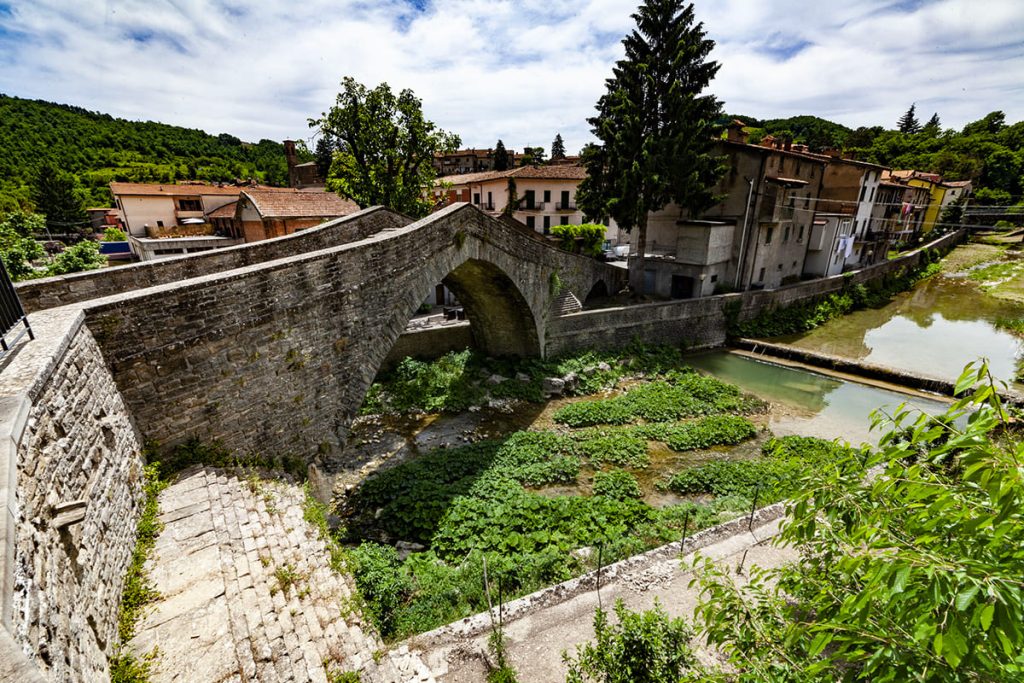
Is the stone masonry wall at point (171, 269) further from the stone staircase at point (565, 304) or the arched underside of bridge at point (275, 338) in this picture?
the stone staircase at point (565, 304)

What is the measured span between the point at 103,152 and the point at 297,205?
68.1m

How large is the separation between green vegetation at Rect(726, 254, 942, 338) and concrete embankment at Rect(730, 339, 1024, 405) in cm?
99

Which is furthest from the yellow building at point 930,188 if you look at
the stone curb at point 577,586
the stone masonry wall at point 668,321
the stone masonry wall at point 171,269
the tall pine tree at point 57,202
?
the tall pine tree at point 57,202

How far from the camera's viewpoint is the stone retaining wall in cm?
275

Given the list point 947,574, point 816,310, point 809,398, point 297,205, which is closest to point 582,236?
point 816,310

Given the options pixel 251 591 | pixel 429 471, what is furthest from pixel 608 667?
pixel 429 471

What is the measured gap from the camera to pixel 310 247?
12.3m

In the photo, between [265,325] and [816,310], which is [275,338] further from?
[816,310]

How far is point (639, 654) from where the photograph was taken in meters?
4.34

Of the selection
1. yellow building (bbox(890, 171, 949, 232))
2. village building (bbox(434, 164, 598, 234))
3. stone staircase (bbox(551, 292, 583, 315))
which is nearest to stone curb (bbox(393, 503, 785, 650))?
stone staircase (bbox(551, 292, 583, 315))

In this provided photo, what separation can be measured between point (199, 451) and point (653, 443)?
36.5 ft

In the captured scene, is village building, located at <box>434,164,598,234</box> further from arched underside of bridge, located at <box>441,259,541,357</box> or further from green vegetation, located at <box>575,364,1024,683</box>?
green vegetation, located at <box>575,364,1024,683</box>

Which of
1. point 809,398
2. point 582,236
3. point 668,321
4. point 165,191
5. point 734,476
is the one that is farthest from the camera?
point 165,191

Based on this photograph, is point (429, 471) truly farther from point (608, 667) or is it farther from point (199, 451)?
point (608, 667)
